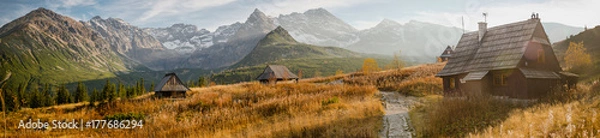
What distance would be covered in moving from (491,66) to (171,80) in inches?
1757

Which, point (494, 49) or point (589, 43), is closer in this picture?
point (494, 49)

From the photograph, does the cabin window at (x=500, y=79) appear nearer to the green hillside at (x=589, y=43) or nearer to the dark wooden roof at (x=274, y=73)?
the green hillside at (x=589, y=43)

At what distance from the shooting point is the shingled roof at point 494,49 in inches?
1071

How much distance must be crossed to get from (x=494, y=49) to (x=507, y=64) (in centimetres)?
243

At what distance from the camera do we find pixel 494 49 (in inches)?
1137

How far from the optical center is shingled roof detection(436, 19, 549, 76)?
2720cm

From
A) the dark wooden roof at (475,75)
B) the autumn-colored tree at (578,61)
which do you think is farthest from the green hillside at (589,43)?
the dark wooden roof at (475,75)

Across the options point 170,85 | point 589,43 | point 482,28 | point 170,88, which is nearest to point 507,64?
point 482,28

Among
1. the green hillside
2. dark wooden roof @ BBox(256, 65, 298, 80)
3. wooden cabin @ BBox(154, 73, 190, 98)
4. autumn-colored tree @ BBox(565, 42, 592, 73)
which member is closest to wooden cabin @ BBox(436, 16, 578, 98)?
autumn-colored tree @ BBox(565, 42, 592, 73)

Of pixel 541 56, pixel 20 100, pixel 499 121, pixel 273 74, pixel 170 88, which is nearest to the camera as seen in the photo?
A: pixel 499 121

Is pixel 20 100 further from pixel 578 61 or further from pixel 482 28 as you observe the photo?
pixel 578 61

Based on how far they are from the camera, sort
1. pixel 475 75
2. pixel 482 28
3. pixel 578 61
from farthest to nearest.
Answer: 1. pixel 578 61
2. pixel 482 28
3. pixel 475 75

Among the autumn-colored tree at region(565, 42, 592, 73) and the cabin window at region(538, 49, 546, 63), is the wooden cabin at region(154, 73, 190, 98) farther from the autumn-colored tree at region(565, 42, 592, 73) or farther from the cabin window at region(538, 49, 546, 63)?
the autumn-colored tree at region(565, 42, 592, 73)

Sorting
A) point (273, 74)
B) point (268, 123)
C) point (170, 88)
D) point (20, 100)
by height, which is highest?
point (273, 74)
